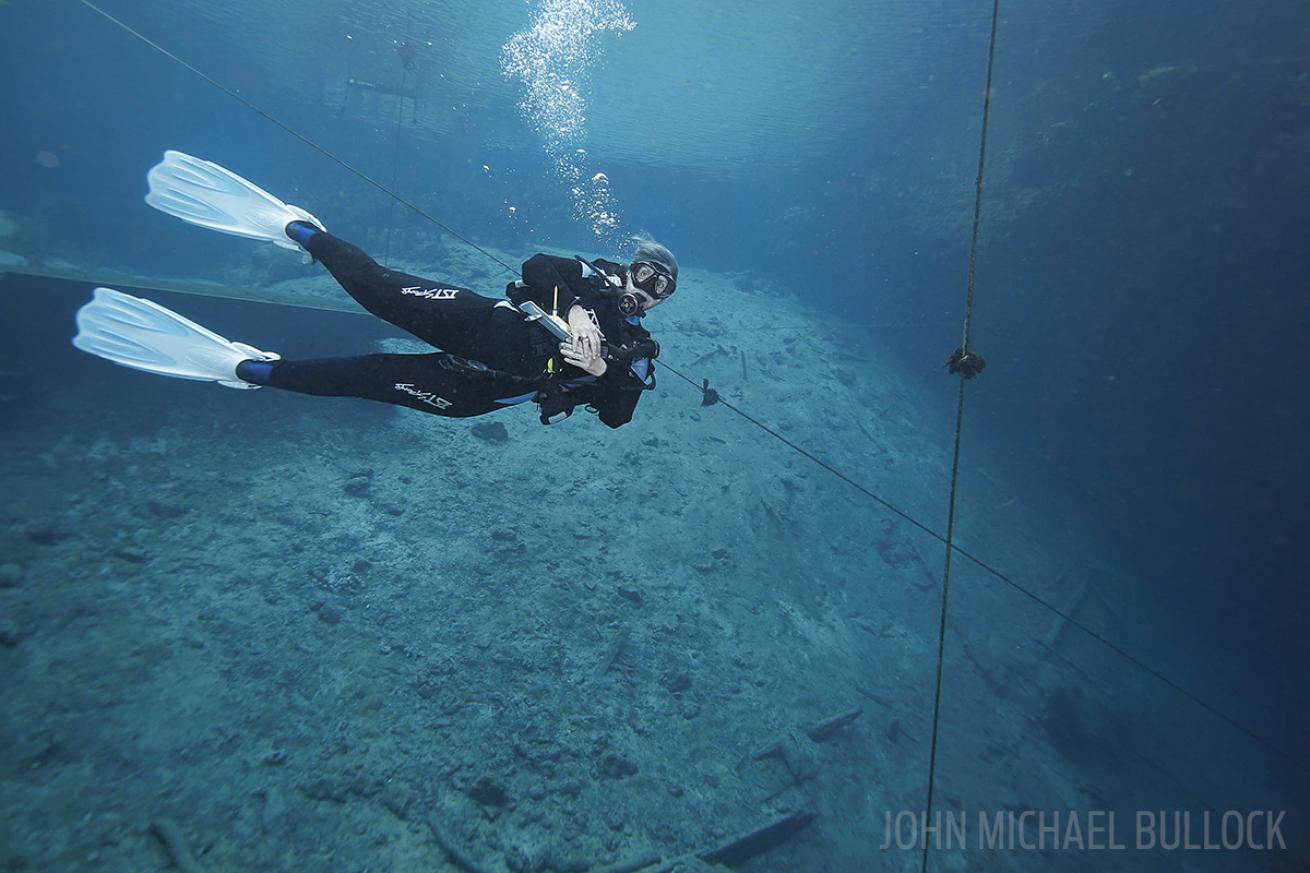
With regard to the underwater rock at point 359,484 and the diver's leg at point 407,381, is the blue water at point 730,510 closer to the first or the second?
the underwater rock at point 359,484

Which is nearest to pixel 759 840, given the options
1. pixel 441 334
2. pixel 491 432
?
pixel 441 334

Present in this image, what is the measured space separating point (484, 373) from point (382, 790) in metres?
4.21

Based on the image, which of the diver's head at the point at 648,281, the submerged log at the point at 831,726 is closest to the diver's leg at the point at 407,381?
the diver's head at the point at 648,281

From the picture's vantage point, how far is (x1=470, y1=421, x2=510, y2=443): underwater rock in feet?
31.6

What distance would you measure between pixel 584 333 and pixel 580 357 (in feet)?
0.47

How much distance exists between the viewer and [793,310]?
23578 mm

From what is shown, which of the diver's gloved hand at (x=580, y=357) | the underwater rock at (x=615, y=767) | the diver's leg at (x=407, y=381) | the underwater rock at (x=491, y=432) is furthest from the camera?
the underwater rock at (x=491, y=432)

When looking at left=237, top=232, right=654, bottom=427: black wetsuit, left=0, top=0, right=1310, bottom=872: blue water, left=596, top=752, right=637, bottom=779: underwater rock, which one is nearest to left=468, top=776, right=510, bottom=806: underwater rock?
left=0, top=0, right=1310, bottom=872: blue water

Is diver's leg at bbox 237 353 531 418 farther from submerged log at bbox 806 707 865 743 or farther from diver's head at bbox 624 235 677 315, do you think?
submerged log at bbox 806 707 865 743

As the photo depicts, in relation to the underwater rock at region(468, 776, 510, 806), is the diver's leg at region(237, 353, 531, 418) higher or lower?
higher

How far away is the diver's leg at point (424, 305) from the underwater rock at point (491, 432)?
21.5ft

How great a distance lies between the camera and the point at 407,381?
325 centimetres

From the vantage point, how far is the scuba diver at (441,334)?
2873 millimetres

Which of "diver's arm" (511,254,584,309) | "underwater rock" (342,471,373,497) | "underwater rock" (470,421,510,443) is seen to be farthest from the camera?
"underwater rock" (470,421,510,443)
